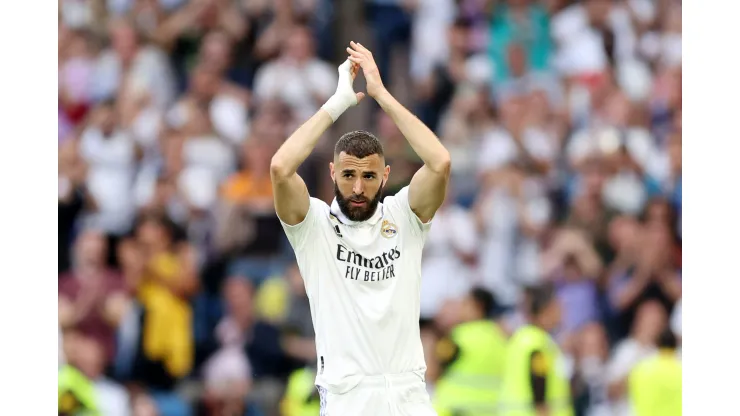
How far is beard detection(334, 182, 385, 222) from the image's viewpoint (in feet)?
16.2

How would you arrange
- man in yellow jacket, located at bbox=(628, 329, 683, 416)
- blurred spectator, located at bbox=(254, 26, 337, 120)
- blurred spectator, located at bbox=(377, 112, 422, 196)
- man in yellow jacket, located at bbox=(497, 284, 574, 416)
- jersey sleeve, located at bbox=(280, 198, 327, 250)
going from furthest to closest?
blurred spectator, located at bbox=(254, 26, 337, 120)
blurred spectator, located at bbox=(377, 112, 422, 196)
man in yellow jacket, located at bbox=(628, 329, 683, 416)
man in yellow jacket, located at bbox=(497, 284, 574, 416)
jersey sleeve, located at bbox=(280, 198, 327, 250)

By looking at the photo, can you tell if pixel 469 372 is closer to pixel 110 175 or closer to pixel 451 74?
pixel 451 74

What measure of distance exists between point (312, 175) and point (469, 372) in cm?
237

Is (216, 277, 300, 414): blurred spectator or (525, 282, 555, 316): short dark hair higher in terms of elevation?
(525, 282, 555, 316): short dark hair

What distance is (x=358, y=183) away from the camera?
15.9ft

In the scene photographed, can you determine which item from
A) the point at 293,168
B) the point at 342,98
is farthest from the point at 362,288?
the point at 342,98

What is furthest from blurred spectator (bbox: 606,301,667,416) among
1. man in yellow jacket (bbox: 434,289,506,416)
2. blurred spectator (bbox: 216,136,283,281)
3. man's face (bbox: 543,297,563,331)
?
blurred spectator (bbox: 216,136,283,281)

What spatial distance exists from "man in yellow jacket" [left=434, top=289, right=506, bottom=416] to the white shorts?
3753mm

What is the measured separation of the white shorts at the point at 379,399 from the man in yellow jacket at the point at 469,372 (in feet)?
12.3

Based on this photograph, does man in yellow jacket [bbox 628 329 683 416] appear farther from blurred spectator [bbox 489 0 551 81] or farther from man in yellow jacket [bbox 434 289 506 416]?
blurred spectator [bbox 489 0 551 81]

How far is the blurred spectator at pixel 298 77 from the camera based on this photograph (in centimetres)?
1027

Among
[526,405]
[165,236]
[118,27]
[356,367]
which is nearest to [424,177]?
[356,367]

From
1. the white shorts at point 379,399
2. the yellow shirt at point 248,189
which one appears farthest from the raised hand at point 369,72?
the yellow shirt at point 248,189

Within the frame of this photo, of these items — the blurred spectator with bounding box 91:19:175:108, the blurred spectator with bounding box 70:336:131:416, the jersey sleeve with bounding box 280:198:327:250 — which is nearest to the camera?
the jersey sleeve with bounding box 280:198:327:250
